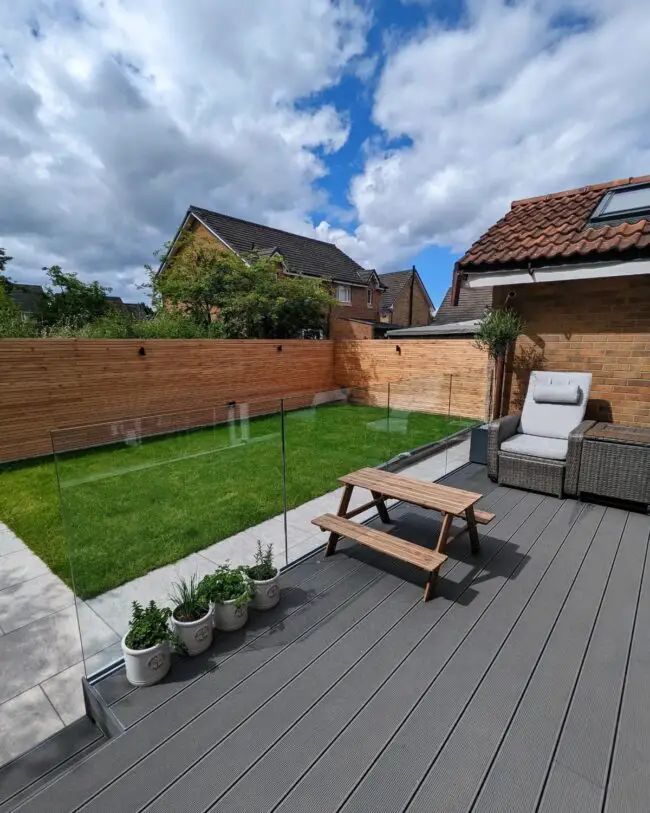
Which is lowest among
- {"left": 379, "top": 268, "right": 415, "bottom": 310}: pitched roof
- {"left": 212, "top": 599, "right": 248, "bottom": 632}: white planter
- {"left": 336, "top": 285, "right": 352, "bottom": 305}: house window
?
{"left": 212, "top": 599, "right": 248, "bottom": 632}: white planter

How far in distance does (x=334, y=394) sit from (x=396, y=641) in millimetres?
2608

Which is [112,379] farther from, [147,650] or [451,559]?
[451,559]

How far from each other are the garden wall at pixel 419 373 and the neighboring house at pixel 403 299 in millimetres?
11352

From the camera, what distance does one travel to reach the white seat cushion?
3.92 metres

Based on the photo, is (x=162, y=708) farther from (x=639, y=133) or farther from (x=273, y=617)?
(x=639, y=133)

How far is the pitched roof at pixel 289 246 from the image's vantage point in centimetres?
1572

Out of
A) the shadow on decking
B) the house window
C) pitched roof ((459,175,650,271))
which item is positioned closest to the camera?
the shadow on decking

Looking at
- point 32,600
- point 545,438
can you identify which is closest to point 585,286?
point 545,438

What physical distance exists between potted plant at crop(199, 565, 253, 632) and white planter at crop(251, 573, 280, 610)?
3.2 inches

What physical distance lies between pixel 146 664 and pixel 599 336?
19.0ft

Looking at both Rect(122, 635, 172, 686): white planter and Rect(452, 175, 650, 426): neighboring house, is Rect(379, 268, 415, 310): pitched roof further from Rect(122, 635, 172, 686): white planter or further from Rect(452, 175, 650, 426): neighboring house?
Rect(122, 635, 172, 686): white planter

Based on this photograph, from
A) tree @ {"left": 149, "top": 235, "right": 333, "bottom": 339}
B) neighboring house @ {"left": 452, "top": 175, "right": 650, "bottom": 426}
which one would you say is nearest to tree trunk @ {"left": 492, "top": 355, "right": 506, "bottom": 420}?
neighboring house @ {"left": 452, "top": 175, "right": 650, "bottom": 426}

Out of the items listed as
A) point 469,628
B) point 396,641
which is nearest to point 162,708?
point 396,641

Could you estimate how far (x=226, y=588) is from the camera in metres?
2.13
